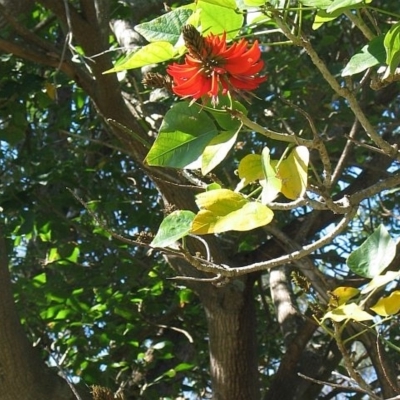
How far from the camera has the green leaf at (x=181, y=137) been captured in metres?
0.88

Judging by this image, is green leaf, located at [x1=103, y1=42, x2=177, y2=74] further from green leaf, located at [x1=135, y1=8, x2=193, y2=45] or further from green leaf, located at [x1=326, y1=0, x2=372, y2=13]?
green leaf, located at [x1=326, y1=0, x2=372, y2=13]

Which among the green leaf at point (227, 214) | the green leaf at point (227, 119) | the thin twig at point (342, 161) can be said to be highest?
the green leaf at point (227, 119)

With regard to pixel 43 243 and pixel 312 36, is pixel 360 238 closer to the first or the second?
pixel 312 36

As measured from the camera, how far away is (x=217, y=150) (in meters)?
0.86

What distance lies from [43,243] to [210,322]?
106cm

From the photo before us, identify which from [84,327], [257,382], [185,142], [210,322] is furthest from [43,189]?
[185,142]

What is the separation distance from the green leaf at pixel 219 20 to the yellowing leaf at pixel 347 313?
305mm

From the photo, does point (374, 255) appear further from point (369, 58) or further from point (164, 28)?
point (164, 28)

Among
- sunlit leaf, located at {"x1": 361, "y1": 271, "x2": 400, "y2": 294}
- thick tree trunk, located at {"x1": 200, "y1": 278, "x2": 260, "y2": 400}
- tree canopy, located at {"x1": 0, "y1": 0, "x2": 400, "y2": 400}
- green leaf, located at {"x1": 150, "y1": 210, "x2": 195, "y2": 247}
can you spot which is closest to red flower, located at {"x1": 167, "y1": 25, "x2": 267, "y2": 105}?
green leaf, located at {"x1": 150, "y1": 210, "x2": 195, "y2": 247}

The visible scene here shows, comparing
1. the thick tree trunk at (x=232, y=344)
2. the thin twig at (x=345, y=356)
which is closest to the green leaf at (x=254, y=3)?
the thin twig at (x=345, y=356)

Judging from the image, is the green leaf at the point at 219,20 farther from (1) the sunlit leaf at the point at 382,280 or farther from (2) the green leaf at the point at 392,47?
(1) the sunlit leaf at the point at 382,280

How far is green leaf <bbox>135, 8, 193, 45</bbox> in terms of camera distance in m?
0.87

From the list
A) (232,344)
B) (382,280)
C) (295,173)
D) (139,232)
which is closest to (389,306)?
(382,280)

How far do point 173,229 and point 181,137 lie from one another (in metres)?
0.10
